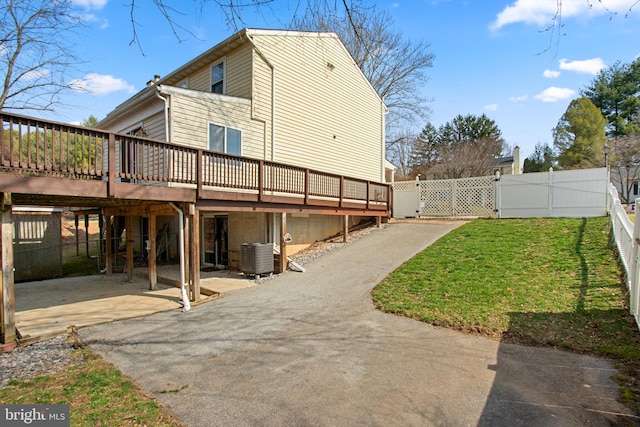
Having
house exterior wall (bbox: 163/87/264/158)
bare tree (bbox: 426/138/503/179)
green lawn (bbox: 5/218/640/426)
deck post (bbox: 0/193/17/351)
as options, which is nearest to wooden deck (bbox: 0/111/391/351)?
deck post (bbox: 0/193/17/351)

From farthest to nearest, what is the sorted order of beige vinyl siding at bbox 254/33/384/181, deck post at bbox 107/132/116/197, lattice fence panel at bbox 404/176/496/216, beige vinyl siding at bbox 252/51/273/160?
lattice fence panel at bbox 404/176/496/216
beige vinyl siding at bbox 254/33/384/181
beige vinyl siding at bbox 252/51/273/160
deck post at bbox 107/132/116/197

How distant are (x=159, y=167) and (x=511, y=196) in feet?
41.3

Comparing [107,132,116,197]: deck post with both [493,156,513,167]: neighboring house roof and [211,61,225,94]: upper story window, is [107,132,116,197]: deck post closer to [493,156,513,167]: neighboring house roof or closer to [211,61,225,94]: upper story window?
[211,61,225,94]: upper story window

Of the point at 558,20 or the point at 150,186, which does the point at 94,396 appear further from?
the point at 558,20

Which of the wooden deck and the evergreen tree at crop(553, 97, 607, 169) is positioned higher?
the evergreen tree at crop(553, 97, 607, 169)

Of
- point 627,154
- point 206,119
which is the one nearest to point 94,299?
point 206,119

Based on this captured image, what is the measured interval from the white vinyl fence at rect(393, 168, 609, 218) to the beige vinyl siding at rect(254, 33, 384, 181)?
263 cm

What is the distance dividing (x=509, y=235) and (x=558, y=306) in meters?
4.82

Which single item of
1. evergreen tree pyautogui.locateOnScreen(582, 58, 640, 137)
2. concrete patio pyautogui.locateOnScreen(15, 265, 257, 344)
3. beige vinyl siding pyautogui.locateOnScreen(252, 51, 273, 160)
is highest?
evergreen tree pyautogui.locateOnScreen(582, 58, 640, 137)

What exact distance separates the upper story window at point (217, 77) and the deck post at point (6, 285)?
7.95 metres

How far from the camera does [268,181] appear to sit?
32.3 feet

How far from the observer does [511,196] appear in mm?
13070

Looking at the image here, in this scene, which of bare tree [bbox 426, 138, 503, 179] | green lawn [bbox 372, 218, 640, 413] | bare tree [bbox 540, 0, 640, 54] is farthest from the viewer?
bare tree [bbox 426, 138, 503, 179]

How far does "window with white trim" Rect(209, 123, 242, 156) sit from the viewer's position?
9.97 metres
